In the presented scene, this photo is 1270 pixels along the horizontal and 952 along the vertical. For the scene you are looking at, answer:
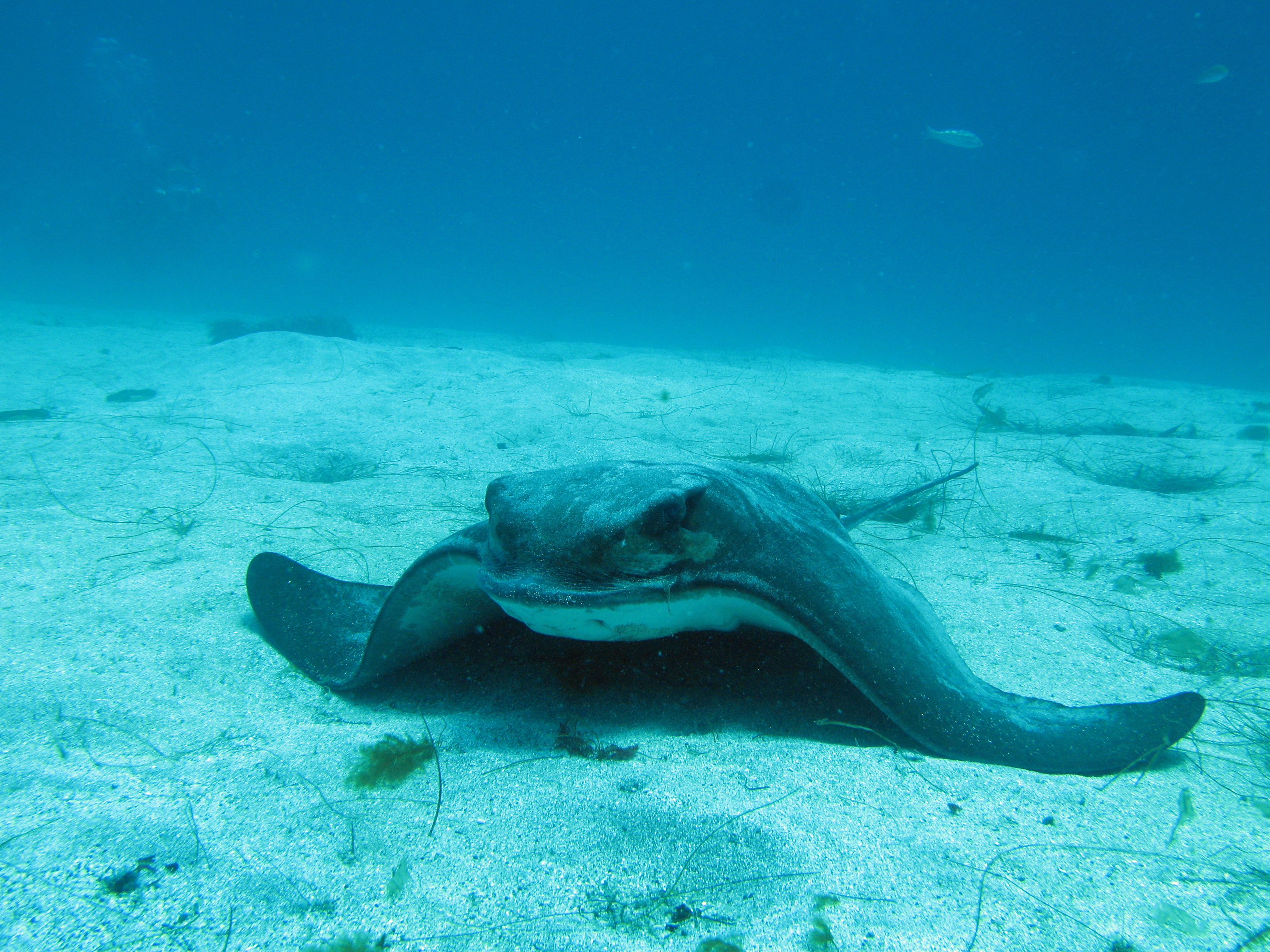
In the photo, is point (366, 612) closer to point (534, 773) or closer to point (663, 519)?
point (534, 773)

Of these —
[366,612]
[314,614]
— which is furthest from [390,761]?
[314,614]

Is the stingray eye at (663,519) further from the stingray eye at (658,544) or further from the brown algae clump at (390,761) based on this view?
the brown algae clump at (390,761)

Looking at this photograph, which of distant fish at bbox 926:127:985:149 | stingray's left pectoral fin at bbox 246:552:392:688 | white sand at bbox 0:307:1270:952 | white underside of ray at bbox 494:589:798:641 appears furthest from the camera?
distant fish at bbox 926:127:985:149

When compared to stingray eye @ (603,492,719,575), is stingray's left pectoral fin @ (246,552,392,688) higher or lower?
lower

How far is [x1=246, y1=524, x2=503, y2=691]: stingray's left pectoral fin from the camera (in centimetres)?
254

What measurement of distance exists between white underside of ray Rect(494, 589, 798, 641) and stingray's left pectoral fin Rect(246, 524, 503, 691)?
Result: 434 mm

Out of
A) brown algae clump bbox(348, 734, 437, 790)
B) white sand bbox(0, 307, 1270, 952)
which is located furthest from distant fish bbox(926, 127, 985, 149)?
brown algae clump bbox(348, 734, 437, 790)

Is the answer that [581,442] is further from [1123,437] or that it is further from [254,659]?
[1123,437]

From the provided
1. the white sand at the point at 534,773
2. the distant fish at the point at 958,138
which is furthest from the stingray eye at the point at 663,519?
the distant fish at the point at 958,138

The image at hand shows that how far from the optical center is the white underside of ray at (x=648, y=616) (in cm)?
208

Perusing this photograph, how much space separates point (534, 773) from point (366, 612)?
61.8 inches

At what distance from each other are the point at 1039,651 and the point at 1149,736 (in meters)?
1.17

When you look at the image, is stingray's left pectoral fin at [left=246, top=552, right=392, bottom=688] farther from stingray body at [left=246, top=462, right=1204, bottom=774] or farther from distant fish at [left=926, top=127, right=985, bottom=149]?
distant fish at [left=926, top=127, right=985, bottom=149]

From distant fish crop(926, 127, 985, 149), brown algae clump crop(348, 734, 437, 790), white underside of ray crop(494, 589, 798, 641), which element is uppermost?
distant fish crop(926, 127, 985, 149)
